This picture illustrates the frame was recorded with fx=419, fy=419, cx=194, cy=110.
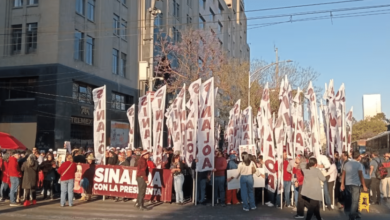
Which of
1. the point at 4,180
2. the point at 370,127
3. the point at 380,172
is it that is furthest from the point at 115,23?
the point at 370,127

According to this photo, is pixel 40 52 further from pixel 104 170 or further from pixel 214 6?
pixel 214 6

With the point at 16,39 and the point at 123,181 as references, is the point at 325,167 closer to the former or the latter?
the point at 123,181

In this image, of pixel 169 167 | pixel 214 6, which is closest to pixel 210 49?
pixel 169 167

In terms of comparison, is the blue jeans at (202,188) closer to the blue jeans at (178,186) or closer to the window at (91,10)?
the blue jeans at (178,186)

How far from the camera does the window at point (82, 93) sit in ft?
93.6

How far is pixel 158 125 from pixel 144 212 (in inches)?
163

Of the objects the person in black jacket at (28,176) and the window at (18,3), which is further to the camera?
the window at (18,3)

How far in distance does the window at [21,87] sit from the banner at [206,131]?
16.7 meters

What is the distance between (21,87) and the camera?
91.3 feet

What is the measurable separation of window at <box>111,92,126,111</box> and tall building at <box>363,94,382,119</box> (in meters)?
66.8

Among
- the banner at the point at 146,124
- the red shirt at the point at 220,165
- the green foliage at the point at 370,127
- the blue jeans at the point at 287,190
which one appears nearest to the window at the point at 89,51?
the banner at the point at 146,124

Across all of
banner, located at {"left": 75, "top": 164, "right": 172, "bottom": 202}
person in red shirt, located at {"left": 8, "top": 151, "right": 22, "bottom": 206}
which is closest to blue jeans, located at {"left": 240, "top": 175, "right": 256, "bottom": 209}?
banner, located at {"left": 75, "top": 164, "right": 172, "bottom": 202}

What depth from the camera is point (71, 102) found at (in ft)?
91.0

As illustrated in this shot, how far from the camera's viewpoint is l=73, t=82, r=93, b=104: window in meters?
28.5
